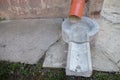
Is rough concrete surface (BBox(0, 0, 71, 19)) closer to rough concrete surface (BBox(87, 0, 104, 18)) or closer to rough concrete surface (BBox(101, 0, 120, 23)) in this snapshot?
rough concrete surface (BBox(87, 0, 104, 18))

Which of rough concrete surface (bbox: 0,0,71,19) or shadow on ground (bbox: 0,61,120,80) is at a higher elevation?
rough concrete surface (bbox: 0,0,71,19)

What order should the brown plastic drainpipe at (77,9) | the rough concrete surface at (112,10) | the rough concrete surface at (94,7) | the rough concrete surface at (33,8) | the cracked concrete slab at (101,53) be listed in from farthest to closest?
the rough concrete surface at (112,10), the rough concrete surface at (33,8), the rough concrete surface at (94,7), the cracked concrete slab at (101,53), the brown plastic drainpipe at (77,9)

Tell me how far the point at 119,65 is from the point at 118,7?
1.56 m

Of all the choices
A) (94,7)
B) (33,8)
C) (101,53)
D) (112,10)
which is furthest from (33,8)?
(112,10)

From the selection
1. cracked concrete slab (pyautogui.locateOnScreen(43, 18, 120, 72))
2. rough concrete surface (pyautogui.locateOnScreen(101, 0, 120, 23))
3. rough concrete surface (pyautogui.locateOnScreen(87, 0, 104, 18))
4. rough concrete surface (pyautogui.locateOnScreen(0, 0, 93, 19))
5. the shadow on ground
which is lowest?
the shadow on ground

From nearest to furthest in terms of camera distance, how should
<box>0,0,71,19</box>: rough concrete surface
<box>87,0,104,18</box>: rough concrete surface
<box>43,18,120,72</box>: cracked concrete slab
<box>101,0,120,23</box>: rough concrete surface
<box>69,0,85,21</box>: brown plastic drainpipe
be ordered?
<box>69,0,85,21</box>: brown plastic drainpipe → <box>43,18,120,72</box>: cracked concrete slab → <box>87,0,104,18</box>: rough concrete surface → <box>0,0,71,19</box>: rough concrete surface → <box>101,0,120,23</box>: rough concrete surface

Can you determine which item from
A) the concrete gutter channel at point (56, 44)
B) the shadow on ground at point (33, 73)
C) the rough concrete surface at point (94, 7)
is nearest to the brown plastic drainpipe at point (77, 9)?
the concrete gutter channel at point (56, 44)

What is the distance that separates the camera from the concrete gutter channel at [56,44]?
2813 mm

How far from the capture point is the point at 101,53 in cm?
316

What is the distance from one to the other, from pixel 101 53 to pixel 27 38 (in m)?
1.10

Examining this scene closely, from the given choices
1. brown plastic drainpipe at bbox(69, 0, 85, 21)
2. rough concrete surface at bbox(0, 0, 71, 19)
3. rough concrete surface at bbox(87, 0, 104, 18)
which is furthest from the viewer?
rough concrete surface at bbox(0, 0, 71, 19)

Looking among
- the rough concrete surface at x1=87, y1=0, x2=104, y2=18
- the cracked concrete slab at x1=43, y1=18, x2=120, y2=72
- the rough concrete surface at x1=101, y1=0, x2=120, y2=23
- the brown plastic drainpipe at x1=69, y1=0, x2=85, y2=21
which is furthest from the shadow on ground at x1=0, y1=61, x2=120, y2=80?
the rough concrete surface at x1=101, y1=0, x2=120, y2=23

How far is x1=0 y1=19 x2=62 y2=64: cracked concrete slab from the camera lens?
10.4 ft

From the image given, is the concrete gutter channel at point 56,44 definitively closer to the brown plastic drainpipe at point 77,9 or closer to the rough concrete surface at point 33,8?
the brown plastic drainpipe at point 77,9
